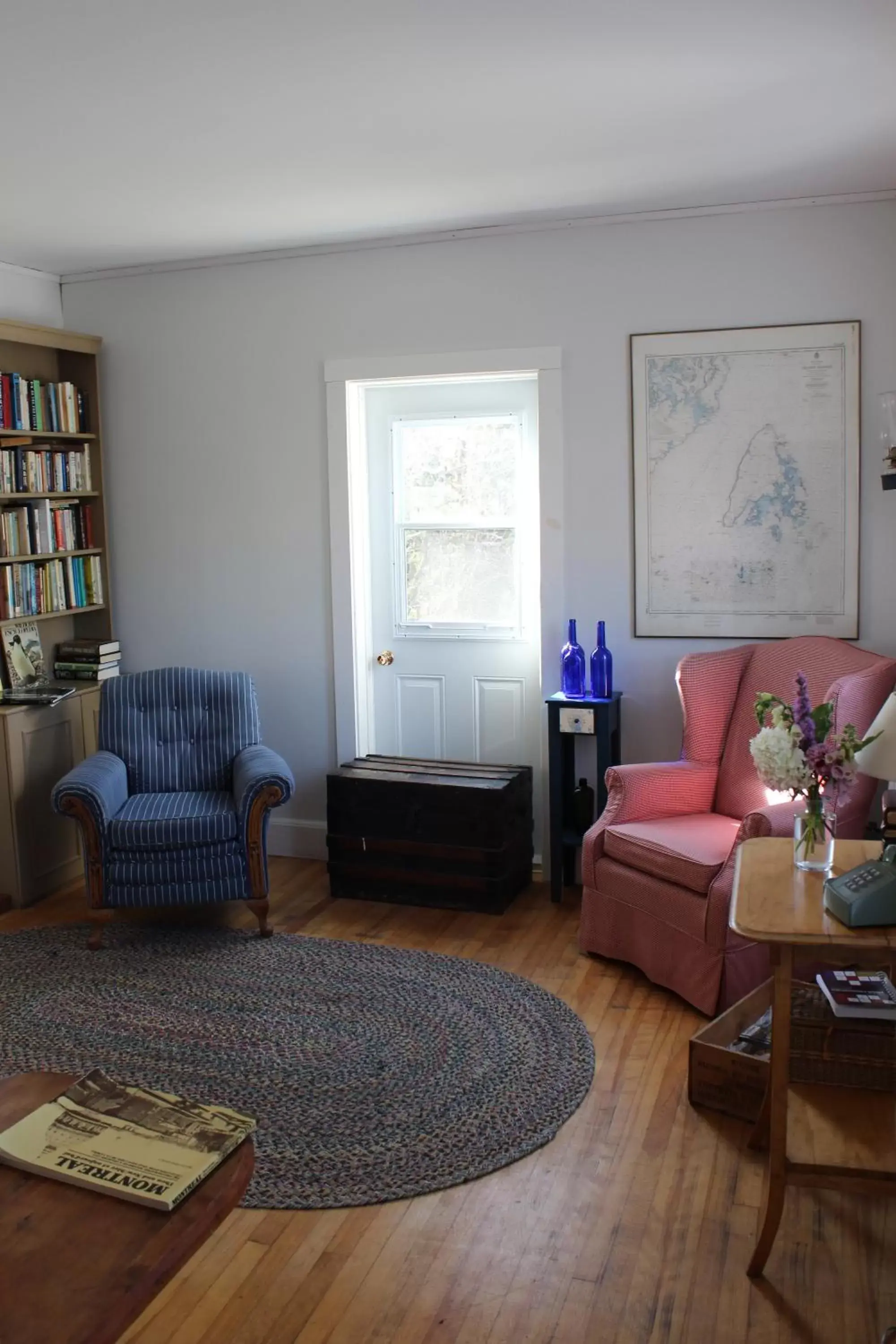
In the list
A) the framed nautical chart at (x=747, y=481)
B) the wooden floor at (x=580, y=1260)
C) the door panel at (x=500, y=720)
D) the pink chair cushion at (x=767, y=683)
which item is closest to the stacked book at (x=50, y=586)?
the door panel at (x=500, y=720)

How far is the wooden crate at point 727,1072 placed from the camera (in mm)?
2936

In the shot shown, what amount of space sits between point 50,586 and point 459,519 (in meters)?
1.80

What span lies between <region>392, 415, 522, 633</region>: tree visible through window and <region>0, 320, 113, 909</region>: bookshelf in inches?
56.2

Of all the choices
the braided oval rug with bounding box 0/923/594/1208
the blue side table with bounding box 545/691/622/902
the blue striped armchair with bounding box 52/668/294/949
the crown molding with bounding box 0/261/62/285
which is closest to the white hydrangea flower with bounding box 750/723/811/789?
the braided oval rug with bounding box 0/923/594/1208

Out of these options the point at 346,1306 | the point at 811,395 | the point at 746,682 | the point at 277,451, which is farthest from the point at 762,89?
the point at 346,1306

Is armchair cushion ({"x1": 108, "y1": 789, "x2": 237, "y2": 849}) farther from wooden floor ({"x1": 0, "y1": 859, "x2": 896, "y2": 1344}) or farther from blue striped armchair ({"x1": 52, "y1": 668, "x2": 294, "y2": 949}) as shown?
wooden floor ({"x1": 0, "y1": 859, "x2": 896, "y2": 1344})

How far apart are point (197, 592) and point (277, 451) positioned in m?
0.75

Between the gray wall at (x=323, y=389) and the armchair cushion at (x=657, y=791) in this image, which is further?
the gray wall at (x=323, y=389)

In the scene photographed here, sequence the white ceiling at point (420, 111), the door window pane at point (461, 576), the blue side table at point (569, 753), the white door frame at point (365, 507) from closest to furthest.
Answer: the white ceiling at point (420, 111) → the blue side table at point (569, 753) → the white door frame at point (365, 507) → the door window pane at point (461, 576)

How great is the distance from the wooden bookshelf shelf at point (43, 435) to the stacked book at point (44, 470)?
1.9 inches

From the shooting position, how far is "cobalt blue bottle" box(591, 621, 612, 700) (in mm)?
4488

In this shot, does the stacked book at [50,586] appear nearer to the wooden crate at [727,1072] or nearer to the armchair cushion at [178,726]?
the armchair cushion at [178,726]

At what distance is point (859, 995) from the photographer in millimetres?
2791

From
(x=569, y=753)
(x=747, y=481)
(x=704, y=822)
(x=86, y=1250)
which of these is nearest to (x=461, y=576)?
(x=569, y=753)
